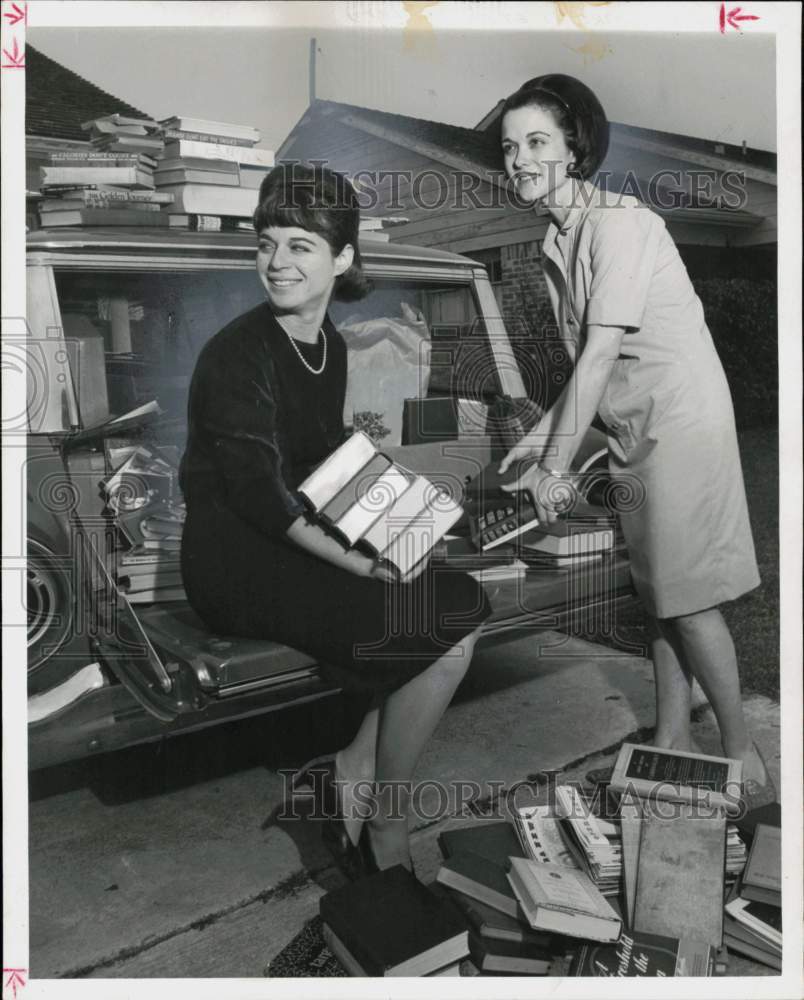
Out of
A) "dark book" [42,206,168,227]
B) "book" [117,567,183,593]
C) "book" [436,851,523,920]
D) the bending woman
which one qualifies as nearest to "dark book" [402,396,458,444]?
the bending woman

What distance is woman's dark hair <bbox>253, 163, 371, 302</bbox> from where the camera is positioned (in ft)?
8.16

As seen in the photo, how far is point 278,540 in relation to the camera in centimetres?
255

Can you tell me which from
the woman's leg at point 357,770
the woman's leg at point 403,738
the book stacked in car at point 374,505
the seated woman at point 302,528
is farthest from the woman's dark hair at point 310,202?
the woman's leg at point 357,770

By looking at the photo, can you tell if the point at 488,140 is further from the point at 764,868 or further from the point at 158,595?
the point at 764,868

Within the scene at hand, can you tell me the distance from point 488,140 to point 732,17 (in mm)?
701

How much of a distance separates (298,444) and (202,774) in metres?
1.26

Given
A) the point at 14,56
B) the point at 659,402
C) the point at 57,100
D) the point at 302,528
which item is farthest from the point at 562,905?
the point at 14,56

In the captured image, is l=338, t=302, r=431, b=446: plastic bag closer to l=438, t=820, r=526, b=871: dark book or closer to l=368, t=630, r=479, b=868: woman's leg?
l=368, t=630, r=479, b=868: woman's leg

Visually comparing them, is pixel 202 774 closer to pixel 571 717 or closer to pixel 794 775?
pixel 571 717

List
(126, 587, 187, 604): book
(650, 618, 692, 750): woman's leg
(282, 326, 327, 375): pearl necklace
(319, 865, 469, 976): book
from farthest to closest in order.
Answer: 1. (650, 618, 692, 750): woman's leg
2. (126, 587, 187, 604): book
3. (282, 326, 327, 375): pearl necklace
4. (319, 865, 469, 976): book

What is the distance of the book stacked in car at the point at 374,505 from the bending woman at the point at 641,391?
0.34m

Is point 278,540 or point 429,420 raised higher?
point 429,420

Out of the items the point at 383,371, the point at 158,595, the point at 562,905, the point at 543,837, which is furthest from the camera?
the point at 383,371

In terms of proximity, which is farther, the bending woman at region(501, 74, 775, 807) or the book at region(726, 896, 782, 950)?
the bending woman at region(501, 74, 775, 807)
